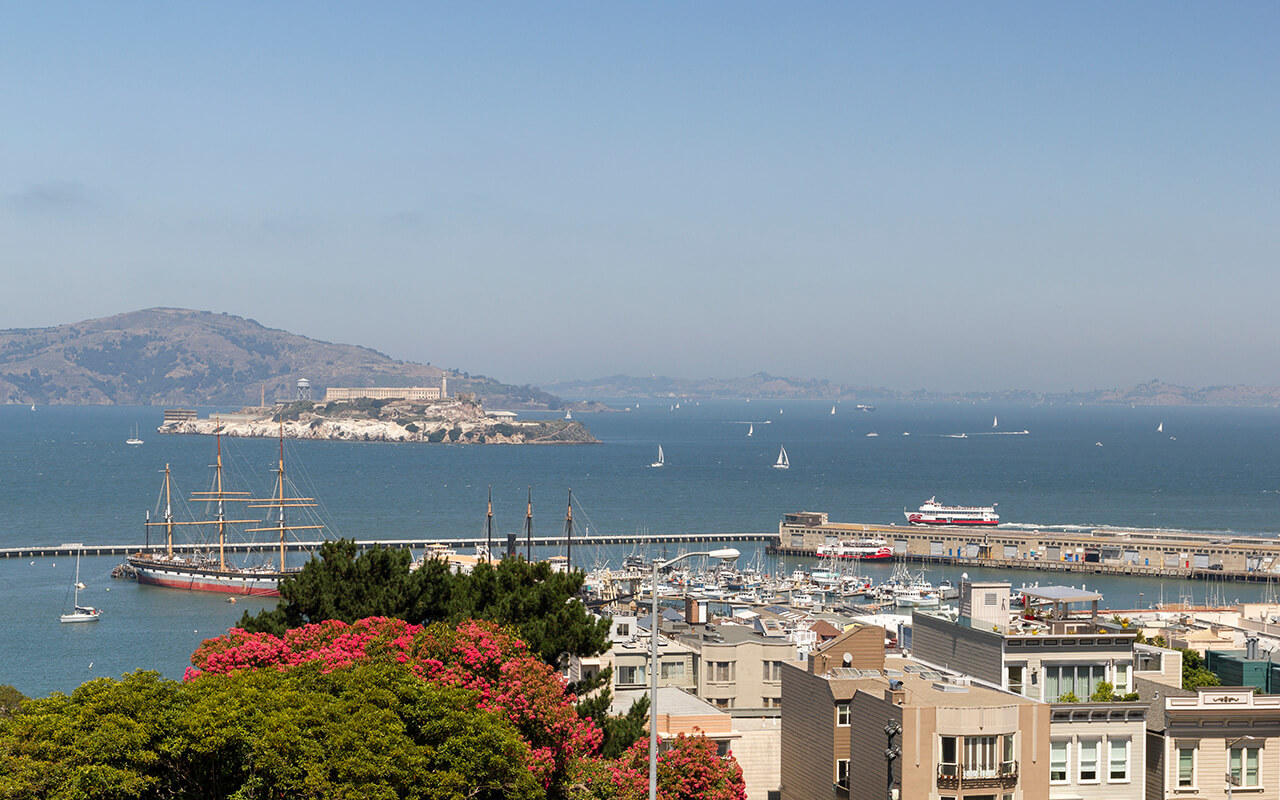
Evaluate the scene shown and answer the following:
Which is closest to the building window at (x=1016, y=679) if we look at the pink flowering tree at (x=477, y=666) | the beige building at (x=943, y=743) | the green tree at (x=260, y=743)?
the beige building at (x=943, y=743)

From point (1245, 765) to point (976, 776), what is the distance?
518 centimetres

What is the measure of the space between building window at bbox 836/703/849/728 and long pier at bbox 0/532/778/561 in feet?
262

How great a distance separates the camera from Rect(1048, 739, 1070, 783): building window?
21969 mm

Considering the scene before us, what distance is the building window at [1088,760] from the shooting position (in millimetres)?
22125

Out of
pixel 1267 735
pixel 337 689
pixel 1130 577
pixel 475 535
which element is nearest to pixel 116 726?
pixel 337 689

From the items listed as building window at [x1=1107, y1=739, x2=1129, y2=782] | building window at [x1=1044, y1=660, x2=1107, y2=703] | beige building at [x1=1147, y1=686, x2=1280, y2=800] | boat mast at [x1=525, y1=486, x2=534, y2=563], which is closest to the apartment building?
building window at [x1=1044, y1=660, x2=1107, y2=703]

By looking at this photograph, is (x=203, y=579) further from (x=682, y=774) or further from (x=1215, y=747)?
(x=1215, y=747)

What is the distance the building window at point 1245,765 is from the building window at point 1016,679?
3.59m

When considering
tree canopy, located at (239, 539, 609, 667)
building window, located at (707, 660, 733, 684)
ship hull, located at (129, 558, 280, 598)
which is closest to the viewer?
tree canopy, located at (239, 539, 609, 667)

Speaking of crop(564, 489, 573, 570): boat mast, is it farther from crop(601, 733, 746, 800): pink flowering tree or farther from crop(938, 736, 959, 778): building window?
crop(938, 736, 959, 778): building window

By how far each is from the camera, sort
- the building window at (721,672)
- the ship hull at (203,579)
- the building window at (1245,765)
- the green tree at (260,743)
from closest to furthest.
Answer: the green tree at (260,743), the building window at (1245,765), the building window at (721,672), the ship hull at (203,579)

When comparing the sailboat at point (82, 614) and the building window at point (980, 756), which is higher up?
the building window at point (980, 756)

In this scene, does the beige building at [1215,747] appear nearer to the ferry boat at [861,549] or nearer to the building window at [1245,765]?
the building window at [1245,765]

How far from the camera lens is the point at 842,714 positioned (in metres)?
24.0
